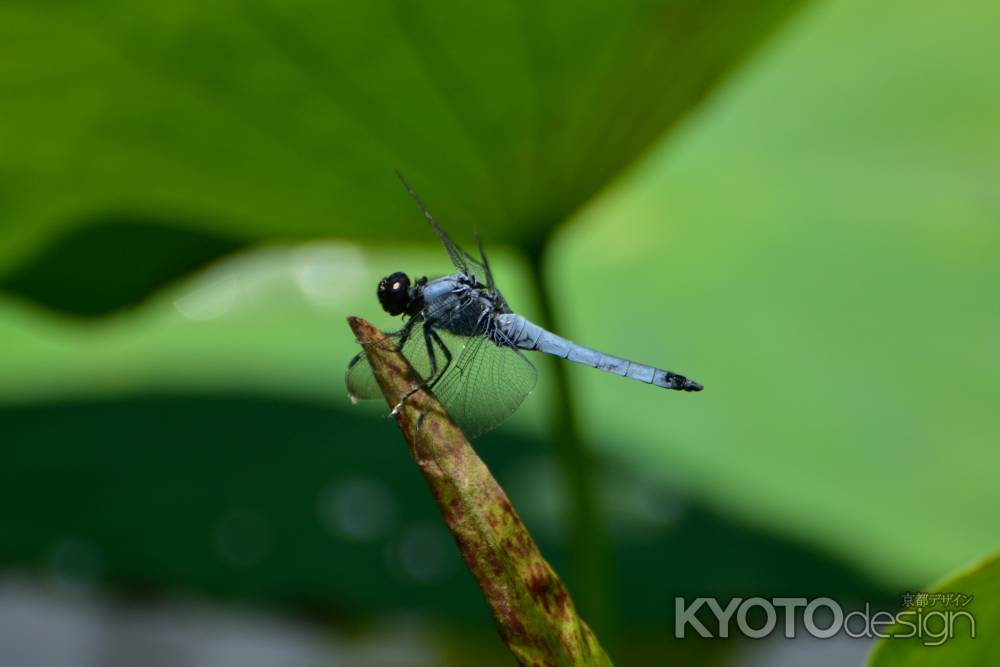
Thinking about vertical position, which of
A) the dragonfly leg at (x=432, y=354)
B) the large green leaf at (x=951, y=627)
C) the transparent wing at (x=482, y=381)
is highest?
the dragonfly leg at (x=432, y=354)

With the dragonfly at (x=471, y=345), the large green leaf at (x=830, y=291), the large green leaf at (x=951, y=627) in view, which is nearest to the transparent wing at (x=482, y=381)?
the dragonfly at (x=471, y=345)

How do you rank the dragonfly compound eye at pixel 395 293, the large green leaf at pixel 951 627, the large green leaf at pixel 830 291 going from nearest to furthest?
the large green leaf at pixel 951 627 < the dragonfly compound eye at pixel 395 293 < the large green leaf at pixel 830 291

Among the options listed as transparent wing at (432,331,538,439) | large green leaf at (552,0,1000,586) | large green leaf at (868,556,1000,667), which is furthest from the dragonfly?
large green leaf at (868,556,1000,667)

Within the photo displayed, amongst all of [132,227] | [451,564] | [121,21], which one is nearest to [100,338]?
[132,227]

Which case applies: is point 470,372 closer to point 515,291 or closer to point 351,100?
point 351,100

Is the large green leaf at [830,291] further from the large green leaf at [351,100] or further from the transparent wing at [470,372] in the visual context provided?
the large green leaf at [351,100]

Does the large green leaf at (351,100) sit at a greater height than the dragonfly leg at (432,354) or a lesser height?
greater

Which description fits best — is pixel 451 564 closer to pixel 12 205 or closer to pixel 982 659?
pixel 12 205
